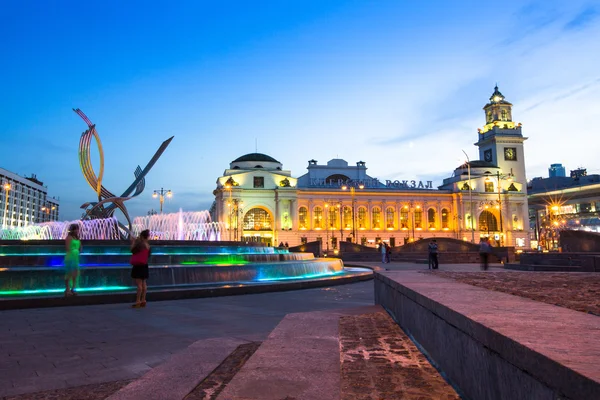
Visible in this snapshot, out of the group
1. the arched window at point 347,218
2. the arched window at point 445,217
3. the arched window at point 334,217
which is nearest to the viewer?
the arched window at point 334,217

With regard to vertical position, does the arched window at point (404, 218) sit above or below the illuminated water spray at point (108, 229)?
above

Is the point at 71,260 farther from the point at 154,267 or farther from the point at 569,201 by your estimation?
the point at 569,201

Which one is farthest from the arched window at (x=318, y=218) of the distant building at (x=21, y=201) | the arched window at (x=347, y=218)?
the distant building at (x=21, y=201)

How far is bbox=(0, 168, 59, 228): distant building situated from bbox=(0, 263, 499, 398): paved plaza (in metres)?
95.1

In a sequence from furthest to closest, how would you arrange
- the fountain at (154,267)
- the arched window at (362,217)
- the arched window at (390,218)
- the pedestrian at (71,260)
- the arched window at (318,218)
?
the arched window at (390,218) → the arched window at (362,217) → the arched window at (318,218) → the fountain at (154,267) → the pedestrian at (71,260)

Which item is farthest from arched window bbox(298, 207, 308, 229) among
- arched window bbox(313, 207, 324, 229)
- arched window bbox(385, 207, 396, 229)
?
arched window bbox(385, 207, 396, 229)

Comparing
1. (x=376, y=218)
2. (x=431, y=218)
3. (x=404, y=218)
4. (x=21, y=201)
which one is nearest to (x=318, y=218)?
(x=376, y=218)

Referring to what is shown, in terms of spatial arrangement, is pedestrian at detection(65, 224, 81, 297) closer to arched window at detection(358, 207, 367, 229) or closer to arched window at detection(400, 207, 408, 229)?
arched window at detection(358, 207, 367, 229)

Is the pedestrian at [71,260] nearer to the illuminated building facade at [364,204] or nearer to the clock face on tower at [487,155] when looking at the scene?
the illuminated building facade at [364,204]

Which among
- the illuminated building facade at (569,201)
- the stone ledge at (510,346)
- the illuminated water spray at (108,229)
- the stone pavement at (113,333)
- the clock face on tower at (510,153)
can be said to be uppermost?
the clock face on tower at (510,153)

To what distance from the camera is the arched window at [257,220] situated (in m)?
70.1

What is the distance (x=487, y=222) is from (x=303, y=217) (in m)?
33.3

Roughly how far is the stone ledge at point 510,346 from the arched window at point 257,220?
66401 mm

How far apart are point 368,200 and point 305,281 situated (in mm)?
63901
